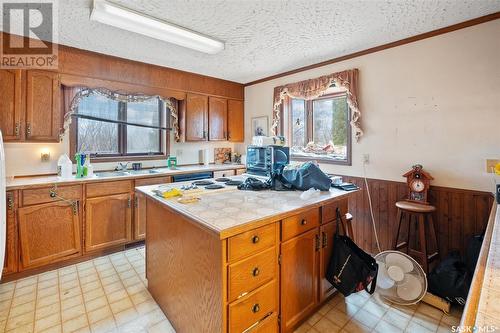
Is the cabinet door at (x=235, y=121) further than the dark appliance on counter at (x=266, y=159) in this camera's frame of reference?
Yes

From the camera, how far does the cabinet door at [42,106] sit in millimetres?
2574

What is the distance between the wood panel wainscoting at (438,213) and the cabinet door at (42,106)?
3427 millimetres

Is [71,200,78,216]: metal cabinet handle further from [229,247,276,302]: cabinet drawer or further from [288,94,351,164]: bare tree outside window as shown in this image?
[288,94,351,164]: bare tree outside window

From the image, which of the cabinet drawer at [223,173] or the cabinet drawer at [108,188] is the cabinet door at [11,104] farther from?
the cabinet drawer at [223,173]

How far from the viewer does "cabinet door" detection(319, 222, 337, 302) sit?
1869 millimetres

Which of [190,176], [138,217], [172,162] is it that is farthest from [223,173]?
[138,217]

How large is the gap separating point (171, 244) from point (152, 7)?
1831 millimetres

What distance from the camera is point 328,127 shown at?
343cm

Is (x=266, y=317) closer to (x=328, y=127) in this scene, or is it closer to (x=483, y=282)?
(x=483, y=282)

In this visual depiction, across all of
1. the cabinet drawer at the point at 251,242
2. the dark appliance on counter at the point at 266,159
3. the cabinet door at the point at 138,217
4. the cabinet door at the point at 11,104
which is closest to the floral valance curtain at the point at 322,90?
the dark appliance on counter at the point at 266,159

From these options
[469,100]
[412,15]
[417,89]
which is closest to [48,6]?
[412,15]

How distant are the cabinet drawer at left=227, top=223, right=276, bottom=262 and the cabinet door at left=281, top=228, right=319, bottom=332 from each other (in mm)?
144

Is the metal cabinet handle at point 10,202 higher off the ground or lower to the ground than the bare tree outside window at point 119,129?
lower

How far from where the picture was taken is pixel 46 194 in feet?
8.17
